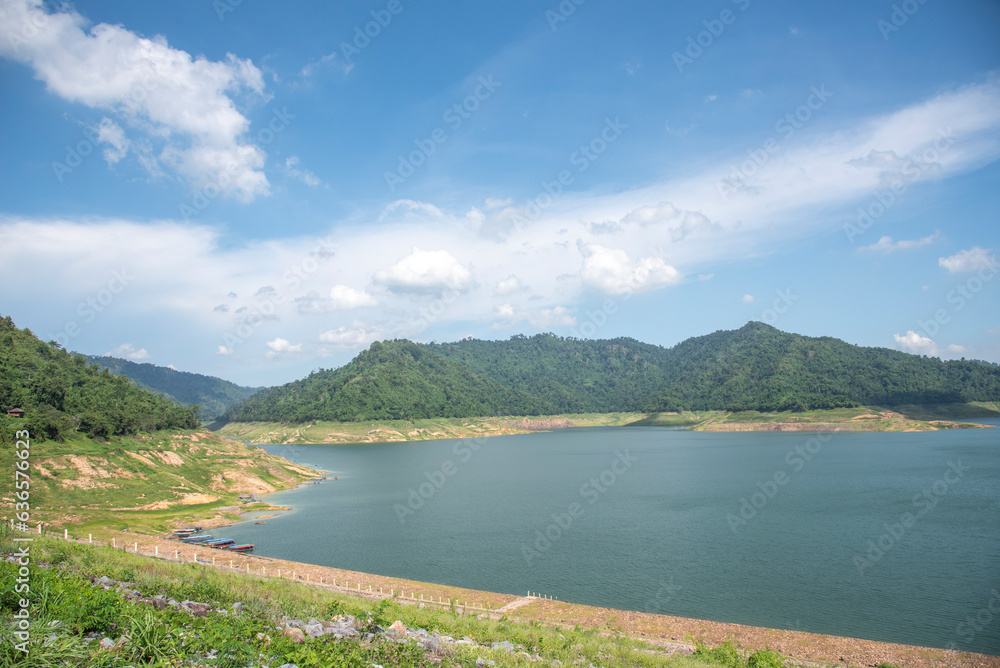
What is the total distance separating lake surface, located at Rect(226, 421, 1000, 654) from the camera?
27.2 m

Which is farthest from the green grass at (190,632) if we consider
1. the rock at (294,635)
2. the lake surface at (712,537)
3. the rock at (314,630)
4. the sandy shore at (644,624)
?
the lake surface at (712,537)

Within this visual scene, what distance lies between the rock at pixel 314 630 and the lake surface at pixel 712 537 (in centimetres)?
2069

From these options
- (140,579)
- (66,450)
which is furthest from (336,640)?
(66,450)

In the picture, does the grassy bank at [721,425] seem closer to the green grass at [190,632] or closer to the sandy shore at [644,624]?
the sandy shore at [644,624]

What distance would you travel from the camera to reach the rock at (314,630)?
33.0 feet

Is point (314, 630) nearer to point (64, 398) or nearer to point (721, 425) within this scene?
point (64, 398)

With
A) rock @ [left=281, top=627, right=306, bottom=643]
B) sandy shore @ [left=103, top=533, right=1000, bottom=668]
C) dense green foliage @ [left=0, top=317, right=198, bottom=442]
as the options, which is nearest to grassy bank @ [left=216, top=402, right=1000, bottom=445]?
dense green foliage @ [left=0, top=317, right=198, bottom=442]

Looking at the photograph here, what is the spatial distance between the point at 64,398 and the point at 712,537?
6891 centimetres

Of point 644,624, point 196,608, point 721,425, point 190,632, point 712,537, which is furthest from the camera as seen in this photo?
point 721,425

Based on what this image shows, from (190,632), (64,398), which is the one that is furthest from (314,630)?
(64,398)

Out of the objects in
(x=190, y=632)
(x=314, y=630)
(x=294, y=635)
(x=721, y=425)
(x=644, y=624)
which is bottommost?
(x=721, y=425)

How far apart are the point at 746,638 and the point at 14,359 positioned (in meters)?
81.1

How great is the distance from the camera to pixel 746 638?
22.7 m

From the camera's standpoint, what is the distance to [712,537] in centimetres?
3978
